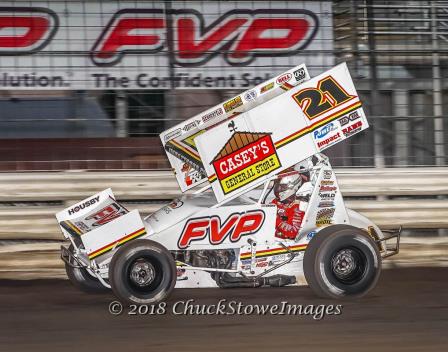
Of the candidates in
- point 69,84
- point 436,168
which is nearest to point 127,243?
point 69,84

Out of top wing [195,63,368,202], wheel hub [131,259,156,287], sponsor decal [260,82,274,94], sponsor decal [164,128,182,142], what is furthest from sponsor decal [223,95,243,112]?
wheel hub [131,259,156,287]

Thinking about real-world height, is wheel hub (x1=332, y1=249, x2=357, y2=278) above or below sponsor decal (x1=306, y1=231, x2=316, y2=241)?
below

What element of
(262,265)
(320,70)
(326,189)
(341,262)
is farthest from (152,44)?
(341,262)

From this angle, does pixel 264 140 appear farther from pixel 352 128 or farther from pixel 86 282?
pixel 86 282

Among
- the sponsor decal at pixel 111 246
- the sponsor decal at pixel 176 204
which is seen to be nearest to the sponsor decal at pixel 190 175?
the sponsor decal at pixel 176 204

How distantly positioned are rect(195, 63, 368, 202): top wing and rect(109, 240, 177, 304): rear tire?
70 centimetres

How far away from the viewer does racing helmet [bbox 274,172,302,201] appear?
7.68 m

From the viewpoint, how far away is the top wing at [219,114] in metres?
7.96

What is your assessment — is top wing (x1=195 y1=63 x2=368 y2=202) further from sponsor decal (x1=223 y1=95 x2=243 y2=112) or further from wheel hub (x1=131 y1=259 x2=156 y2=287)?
wheel hub (x1=131 y1=259 x2=156 y2=287)

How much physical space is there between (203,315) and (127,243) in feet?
2.71

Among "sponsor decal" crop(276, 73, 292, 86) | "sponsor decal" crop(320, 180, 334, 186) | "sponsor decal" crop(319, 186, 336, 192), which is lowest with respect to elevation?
"sponsor decal" crop(319, 186, 336, 192)

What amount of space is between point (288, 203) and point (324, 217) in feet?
1.09

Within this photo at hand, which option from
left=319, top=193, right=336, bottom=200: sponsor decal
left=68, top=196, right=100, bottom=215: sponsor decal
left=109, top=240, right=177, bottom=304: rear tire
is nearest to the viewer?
left=109, top=240, right=177, bottom=304: rear tire

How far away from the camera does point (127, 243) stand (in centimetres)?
727
